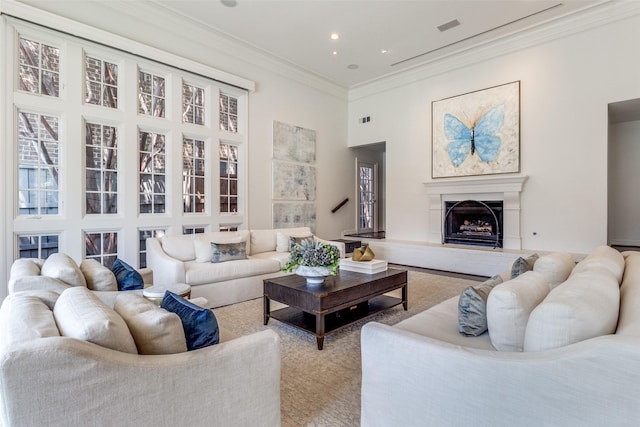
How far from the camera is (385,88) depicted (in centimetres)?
715

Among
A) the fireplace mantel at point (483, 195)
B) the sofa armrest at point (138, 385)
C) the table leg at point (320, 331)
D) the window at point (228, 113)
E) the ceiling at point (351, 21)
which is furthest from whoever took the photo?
the window at point (228, 113)

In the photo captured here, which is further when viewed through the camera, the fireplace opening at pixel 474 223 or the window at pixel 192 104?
the fireplace opening at pixel 474 223

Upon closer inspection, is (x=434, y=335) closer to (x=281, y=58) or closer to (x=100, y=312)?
(x=100, y=312)

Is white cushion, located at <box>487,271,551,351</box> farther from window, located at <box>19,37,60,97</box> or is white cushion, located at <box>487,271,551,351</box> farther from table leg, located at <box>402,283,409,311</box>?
window, located at <box>19,37,60,97</box>

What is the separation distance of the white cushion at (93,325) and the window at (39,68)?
12.7ft

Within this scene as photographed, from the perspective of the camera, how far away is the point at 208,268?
3750 mm

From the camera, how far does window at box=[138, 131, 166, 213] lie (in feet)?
15.4

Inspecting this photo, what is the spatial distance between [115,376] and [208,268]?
2.77 meters

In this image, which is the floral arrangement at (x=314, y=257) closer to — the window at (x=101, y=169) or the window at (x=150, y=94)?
the window at (x=101, y=169)

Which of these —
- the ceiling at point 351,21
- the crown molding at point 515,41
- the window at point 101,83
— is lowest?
the window at point 101,83

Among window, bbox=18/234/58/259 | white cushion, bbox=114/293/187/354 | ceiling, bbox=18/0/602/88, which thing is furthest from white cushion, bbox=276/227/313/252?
white cushion, bbox=114/293/187/354

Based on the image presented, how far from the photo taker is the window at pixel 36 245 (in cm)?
375

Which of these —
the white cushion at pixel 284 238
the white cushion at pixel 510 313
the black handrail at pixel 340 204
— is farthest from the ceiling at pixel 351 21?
the white cushion at pixel 510 313

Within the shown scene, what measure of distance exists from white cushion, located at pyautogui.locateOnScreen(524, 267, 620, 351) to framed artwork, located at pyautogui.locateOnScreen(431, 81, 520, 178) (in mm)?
4842
